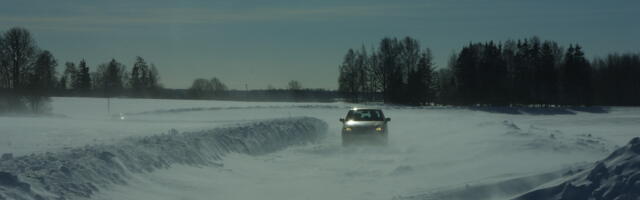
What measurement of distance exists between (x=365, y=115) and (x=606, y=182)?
13.9 meters

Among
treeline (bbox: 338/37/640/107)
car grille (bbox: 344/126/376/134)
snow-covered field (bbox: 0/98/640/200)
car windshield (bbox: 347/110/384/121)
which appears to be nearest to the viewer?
snow-covered field (bbox: 0/98/640/200)

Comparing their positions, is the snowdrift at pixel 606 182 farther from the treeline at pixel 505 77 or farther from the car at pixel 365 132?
the treeline at pixel 505 77

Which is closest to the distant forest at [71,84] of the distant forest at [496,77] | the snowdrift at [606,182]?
the distant forest at [496,77]

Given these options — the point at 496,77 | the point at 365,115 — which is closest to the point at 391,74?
the point at 496,77

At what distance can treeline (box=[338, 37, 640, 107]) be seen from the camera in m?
80.4

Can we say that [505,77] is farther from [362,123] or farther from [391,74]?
[362,123]

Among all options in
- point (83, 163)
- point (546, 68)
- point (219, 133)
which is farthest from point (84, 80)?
point (83, 163)

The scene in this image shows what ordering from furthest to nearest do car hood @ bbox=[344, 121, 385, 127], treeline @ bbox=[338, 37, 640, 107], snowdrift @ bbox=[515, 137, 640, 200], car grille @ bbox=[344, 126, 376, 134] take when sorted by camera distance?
treeline @ bbox=[338, 37, 640, 107]
car hood @ bbox=[344, 121, 385, 127]
car grille @ bbox=[344, 126, 376, 134]
snowdrift @ bbox=[515, 137, 640, 200]

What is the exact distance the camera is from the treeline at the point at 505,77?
80375 millimetres

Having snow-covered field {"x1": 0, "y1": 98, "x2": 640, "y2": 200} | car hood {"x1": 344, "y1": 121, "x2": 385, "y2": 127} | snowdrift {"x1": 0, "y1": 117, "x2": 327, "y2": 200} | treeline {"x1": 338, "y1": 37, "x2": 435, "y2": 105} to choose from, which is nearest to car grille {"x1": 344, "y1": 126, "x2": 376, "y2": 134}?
car hood {"x1": 344, "y1": 121, "x2": 385, "y2": 127}

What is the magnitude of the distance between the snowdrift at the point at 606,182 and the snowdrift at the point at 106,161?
22.8 ft

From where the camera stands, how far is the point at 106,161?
31.7 ft

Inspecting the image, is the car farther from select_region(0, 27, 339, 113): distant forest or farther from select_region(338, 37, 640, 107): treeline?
select_region(338, 37, 640, 107): treeline

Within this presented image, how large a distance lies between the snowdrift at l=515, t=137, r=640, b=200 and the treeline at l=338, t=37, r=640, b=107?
74040mm
